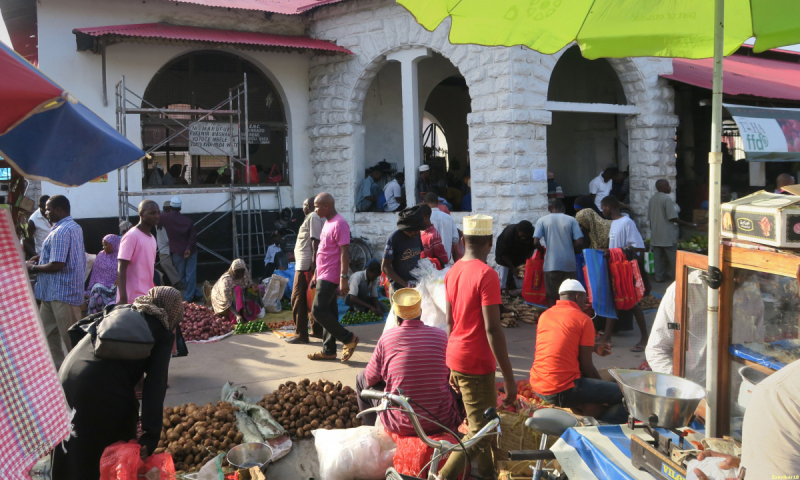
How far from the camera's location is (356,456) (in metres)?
3.87

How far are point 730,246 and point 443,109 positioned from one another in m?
16.4

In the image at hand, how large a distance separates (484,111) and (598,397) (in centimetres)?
667

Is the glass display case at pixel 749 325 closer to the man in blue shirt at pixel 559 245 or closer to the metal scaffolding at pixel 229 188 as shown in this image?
the man in blue shirt at pixel 559 245

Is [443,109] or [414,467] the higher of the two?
[443,109]

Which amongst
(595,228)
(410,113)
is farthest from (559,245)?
(410,113)

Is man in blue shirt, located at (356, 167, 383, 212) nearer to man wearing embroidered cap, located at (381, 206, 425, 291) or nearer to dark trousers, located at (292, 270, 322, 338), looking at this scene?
dark trousers, located at (292, 270, 322, 338)

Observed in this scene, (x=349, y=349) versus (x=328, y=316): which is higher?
(x=328, y=316)

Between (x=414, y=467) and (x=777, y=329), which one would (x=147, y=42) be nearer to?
(x=414, y=467)

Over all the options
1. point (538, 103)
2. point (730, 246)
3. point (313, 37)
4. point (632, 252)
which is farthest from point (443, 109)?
point (730, 246)

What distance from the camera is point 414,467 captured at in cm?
375

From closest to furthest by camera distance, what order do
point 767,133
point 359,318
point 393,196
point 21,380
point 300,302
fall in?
point 21,380 < point 300,302 < point 359,318 < point 767,133 < point 393,196

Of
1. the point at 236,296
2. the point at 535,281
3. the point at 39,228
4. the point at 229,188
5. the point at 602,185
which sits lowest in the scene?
the point at 236,296

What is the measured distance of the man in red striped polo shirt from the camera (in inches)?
152

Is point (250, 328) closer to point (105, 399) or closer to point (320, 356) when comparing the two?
point (320, 356)
